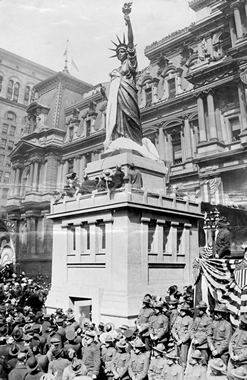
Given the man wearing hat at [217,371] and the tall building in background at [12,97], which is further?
the tall building in background at [12,97]

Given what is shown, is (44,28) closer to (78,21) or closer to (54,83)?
(78,21)

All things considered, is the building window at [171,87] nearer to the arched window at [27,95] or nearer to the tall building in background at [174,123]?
the tall building in background at [174,123]

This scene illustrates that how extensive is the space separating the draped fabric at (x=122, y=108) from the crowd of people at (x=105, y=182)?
2343 millimetres

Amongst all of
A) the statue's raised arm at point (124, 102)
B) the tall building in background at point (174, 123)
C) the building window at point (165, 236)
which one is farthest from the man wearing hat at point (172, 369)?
the statue's raised arm at point (124, 102)

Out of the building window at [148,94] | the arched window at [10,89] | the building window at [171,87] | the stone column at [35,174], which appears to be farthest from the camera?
the building window at [148,94]

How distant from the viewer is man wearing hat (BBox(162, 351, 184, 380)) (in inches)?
213

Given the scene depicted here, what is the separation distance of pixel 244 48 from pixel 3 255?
19.1m

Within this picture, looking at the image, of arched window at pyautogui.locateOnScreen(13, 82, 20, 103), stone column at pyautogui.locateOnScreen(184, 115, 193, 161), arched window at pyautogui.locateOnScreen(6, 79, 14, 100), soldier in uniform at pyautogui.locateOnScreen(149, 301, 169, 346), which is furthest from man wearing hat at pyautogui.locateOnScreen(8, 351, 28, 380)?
arched window at pyautogui.locateOnScreen(13, 82, 20, 103)

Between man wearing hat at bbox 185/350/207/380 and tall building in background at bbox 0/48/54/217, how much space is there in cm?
2359

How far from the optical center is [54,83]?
3362cm

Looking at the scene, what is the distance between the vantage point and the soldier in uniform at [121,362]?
6094 millimetres

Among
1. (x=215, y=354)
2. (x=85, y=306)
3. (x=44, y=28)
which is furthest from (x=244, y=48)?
(x=215, y=354)

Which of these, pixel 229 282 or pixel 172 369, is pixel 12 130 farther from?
pixel 172 369

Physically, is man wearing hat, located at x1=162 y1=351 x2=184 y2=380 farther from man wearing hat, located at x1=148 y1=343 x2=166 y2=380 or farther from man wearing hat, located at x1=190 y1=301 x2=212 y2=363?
man wearing hat, located at x1=190 y1=301 x2=212 y2=363
